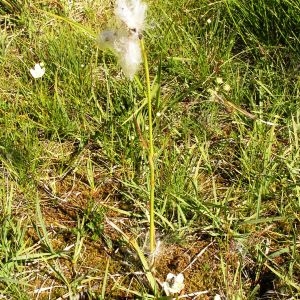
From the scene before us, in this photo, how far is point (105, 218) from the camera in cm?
185

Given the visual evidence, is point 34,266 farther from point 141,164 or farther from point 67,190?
point 141,164

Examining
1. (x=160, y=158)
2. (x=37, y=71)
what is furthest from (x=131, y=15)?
(x=37, y=71)

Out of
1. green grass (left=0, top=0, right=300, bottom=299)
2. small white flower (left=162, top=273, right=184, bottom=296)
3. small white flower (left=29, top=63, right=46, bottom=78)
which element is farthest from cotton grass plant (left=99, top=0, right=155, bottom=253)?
small white flower (left=29, top=63, right=46, bottom=78)

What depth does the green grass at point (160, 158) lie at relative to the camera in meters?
1.71

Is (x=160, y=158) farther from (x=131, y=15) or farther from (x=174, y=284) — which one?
(x=131, y=15)

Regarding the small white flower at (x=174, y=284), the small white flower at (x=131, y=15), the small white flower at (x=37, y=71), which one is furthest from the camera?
the small white flower at (x=37, y=71)

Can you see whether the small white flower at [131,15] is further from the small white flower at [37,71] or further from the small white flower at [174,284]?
the small white flower at [37,71]


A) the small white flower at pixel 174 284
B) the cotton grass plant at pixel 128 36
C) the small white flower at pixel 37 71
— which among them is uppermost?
the cotton grass plant at pixel 128 36

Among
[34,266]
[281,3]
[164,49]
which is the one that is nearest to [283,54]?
[281,3]

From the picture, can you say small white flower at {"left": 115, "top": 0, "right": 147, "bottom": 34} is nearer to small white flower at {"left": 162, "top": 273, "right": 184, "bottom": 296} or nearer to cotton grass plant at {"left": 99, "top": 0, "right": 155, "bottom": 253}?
cotton grass plant at {"left": 99, "top": 0, "right": 155, "bottom": 253}

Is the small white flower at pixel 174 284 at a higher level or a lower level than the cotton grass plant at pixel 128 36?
lower

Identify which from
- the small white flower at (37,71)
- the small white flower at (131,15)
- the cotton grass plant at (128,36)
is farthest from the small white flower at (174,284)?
the small white flower at (37,71)

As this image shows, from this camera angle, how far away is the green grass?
171 centimetres

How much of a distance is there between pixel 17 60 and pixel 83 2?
1.59ft
